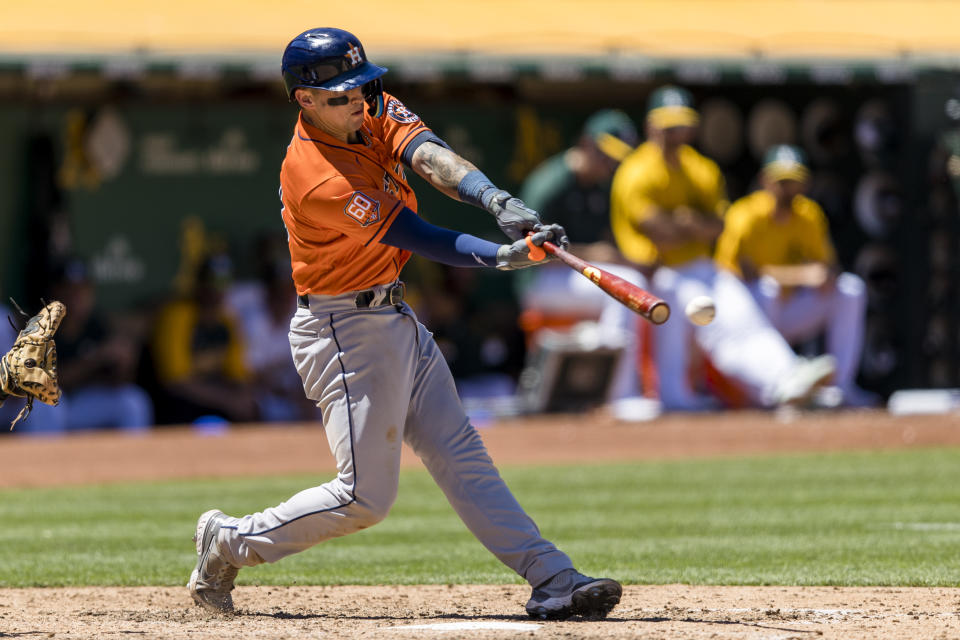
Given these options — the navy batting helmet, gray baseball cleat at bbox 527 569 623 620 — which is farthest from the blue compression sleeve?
gray baseball cleat at bbox 527 569 623 620

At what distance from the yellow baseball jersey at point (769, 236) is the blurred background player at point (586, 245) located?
0.94 m

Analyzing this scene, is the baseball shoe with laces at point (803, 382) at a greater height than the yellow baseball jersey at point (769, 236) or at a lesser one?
lesser

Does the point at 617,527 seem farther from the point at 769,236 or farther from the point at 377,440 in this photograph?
the point at 769,236

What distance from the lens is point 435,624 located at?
15.8 feet

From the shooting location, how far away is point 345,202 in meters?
4.59

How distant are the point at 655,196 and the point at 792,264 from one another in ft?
5.36

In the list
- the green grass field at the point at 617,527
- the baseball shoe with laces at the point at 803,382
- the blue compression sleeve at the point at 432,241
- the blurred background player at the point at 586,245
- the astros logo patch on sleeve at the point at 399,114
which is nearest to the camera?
the blue compression sleeve at the point at 432,241

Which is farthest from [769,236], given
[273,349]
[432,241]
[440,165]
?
[432,241]

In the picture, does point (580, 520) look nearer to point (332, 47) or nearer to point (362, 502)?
point (362, 502)

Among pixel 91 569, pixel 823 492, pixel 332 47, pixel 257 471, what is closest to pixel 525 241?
pixel 332 47

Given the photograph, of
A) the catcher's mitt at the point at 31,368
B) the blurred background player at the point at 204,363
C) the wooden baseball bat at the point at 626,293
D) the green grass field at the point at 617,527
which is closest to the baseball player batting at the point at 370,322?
the wooden baseball bat at the point at 626,293

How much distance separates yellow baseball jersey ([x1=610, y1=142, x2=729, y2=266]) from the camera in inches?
449

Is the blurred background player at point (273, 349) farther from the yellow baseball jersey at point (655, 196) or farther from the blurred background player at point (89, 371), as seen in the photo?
the yellow baseball jersey at point (655, 196)

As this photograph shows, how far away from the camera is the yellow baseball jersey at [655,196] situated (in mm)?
11398
